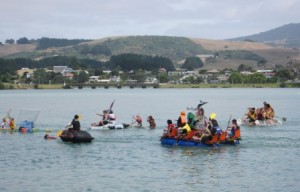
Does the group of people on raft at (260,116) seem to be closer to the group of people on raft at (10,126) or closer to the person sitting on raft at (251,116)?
the person sitting on raft at (251,116)

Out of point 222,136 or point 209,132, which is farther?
point 222,136

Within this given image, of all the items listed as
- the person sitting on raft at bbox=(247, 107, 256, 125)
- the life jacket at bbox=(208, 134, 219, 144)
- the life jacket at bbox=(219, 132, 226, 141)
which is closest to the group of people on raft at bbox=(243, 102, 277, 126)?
the person sitting on raft at bbox=(247, 107, 256, 125)

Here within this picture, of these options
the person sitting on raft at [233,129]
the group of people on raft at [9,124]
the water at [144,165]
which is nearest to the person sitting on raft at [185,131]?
the water at [144,165]

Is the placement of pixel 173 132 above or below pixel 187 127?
below

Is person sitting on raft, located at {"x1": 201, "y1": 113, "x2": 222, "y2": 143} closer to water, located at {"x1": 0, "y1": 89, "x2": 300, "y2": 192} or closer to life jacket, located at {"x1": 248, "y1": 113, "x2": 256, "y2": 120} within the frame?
water, located at {"x1": 0, "y1": 89, "x2": 300, "y2": 192}

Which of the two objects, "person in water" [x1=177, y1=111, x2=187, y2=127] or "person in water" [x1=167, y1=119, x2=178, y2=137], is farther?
"person in water" [x1=167, y1=119, x2=178, y2=137]

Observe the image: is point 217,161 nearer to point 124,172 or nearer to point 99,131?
point 124,172

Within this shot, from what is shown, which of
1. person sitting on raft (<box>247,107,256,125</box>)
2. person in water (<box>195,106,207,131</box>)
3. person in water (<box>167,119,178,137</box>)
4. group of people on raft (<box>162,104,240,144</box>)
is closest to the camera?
group of people on raft (<box>162,104,240,144</box>)

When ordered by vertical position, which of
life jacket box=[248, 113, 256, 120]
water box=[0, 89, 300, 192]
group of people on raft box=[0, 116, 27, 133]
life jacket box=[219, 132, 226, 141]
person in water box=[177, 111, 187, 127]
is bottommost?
water box=[0, 89, 300, 192]

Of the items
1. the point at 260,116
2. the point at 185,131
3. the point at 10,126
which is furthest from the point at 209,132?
the point at 260,116

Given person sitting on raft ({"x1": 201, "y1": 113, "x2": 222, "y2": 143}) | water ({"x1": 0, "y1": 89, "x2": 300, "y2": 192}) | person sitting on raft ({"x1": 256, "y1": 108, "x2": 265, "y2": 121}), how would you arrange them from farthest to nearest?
1. person sitting on raft ({"x1": 256, "y1": 108, "x2": 265, "y2": 121})
2. person sitting on raft ({"x1": 201, "y1": 113, "x2": 222, "y2": 143})
3. water ({"x1": 0, "y1": 89, "x2": 300, "y2": 192})

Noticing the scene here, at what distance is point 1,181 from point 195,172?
10.3m

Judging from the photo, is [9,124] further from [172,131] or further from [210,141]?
[210,141]

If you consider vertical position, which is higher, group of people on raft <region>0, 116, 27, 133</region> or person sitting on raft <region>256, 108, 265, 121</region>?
person sitting on raft <region>256, 108, 265, 121</region>
